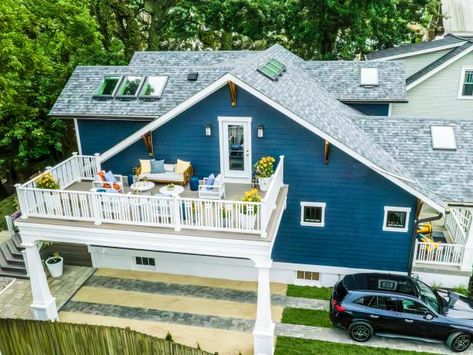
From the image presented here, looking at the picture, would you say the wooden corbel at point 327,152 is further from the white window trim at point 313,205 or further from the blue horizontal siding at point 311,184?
the white window trim at point 313,205

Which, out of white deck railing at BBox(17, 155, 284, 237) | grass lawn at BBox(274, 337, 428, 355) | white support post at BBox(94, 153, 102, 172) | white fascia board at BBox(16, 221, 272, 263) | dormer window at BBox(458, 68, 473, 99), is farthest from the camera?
dormer window at BBox(458, 68, 473, 99)

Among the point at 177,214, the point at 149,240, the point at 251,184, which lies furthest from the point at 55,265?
the point at 251,184

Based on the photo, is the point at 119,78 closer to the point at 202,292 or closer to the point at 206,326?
the point at 202,292

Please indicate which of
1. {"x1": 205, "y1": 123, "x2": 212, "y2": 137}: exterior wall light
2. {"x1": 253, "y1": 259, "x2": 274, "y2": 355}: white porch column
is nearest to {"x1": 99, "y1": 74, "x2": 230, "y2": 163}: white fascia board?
{"x1": 205, "y1": 123, "x2": 212, "y2": 137}: exterior wall light

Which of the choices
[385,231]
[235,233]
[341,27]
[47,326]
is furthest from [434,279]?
[341,27]

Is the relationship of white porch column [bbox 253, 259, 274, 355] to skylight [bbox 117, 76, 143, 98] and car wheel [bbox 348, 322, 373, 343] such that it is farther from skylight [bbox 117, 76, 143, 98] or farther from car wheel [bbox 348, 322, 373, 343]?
skylight [bbox 117, 76, 143, 98]

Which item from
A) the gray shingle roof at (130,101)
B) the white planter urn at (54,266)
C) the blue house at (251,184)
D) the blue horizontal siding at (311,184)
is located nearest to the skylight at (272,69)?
the blue house at (251,184)

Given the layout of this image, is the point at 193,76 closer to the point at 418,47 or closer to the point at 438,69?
the point at 438,69
